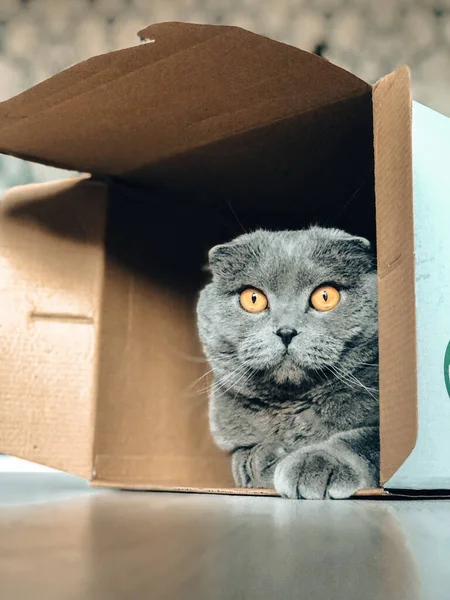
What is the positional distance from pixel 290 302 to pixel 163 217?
53cm

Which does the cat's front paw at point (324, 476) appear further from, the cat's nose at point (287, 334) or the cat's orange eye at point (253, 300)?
the cat's orange eye at point (253, 300)

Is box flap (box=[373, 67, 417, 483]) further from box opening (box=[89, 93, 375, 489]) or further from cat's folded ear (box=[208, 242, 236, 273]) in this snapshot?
cat's folded ear (box=[208, 242, 236, 273])

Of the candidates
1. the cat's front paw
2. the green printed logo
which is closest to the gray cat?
the cat's front paw

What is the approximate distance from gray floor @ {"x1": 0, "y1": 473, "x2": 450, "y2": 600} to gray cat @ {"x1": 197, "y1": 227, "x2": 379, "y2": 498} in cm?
33

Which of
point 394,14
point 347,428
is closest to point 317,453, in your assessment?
point 347,428

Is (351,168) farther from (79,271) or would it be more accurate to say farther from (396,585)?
(396,585)

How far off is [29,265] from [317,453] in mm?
728

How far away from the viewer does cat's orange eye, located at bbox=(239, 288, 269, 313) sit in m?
1.28

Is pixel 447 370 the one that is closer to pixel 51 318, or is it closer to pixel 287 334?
pixel 287 334

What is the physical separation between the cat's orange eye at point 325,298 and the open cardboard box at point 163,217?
0.77 feet

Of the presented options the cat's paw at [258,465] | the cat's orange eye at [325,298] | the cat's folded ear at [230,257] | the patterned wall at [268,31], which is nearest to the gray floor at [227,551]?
the cat's paw at [258,465]

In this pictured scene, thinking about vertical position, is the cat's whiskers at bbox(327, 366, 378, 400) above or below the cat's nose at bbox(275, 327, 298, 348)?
below

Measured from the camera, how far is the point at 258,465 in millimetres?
1203

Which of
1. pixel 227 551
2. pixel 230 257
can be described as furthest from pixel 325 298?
pixel 227 551
